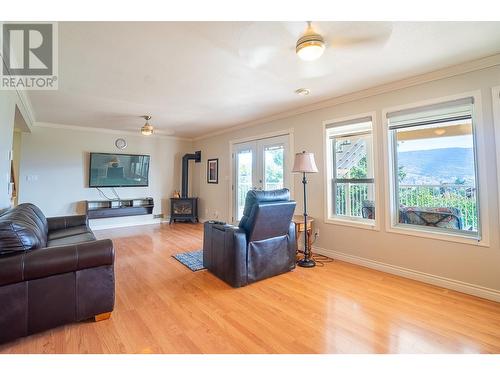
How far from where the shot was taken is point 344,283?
273 centimetres

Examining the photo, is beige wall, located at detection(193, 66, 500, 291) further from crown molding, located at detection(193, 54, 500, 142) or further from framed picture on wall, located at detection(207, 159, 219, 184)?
framed picture on wall, located at detection(207, 159, 219, 184)

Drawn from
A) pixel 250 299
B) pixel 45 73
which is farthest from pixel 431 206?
pixel 45 73

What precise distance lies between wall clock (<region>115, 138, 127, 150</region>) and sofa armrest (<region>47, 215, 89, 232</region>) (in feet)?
9.34

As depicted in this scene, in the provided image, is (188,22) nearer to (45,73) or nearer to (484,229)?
(45,73)

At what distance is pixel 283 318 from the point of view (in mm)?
2000

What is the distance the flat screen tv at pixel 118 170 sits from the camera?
5.63 m

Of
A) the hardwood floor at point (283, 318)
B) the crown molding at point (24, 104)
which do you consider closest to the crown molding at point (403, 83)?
the hardwood floor at point (283, 318)

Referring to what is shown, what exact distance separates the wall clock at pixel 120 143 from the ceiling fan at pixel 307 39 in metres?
4.79

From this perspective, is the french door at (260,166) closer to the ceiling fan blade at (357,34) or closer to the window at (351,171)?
the window at (351,171)

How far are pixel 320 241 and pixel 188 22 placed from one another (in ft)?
10.8

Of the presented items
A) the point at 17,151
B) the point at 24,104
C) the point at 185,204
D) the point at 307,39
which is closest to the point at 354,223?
the point at 307,39

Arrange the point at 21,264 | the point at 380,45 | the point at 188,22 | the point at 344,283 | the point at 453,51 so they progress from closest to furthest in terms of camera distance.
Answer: the point at 21,264 < the point at 188,22 < the point at 380,45 < the point at 453,51 < the point at 344,283

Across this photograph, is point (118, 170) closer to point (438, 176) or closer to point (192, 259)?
point (192, 259)
